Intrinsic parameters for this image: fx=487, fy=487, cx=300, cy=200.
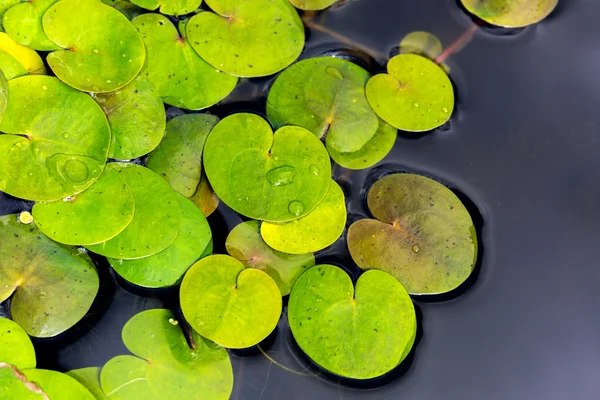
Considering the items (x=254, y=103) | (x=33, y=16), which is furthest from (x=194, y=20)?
(x=33, y=16)

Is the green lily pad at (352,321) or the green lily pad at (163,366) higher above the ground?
the green lily pad at (352,321)

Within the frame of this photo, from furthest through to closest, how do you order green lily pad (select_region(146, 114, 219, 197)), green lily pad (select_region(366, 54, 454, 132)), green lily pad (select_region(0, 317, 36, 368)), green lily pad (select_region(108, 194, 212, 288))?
green lily pad (select_region(366, 54, 454, 132))
green lily pad (select_region(146, 114, 219, 197))
green lily pad (select_region(108, 194, 212, 288))
green lily pad (select_region(0, 317, 36, 368))

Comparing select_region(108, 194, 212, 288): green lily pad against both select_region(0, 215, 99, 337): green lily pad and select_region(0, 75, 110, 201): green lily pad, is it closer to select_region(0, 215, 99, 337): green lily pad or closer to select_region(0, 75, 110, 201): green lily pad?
select_region(0, 215, 99, 337): green lily pad

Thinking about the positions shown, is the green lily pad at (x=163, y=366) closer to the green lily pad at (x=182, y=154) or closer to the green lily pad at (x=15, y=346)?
the green lily pad at (x=15, y=346)

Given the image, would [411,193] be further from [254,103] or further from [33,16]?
[33,16]

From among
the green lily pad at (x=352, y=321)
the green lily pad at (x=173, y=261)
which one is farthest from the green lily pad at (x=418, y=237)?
the green lily pad at (x=173, y=261)

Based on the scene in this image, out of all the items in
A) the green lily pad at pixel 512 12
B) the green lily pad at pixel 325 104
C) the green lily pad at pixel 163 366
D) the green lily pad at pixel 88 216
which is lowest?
the green lily pad at pixel 163 366

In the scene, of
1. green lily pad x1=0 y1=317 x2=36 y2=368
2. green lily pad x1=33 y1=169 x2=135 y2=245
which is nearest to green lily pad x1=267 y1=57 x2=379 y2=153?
green lily pad x1=33 y1=169 x2=135 y2=245
